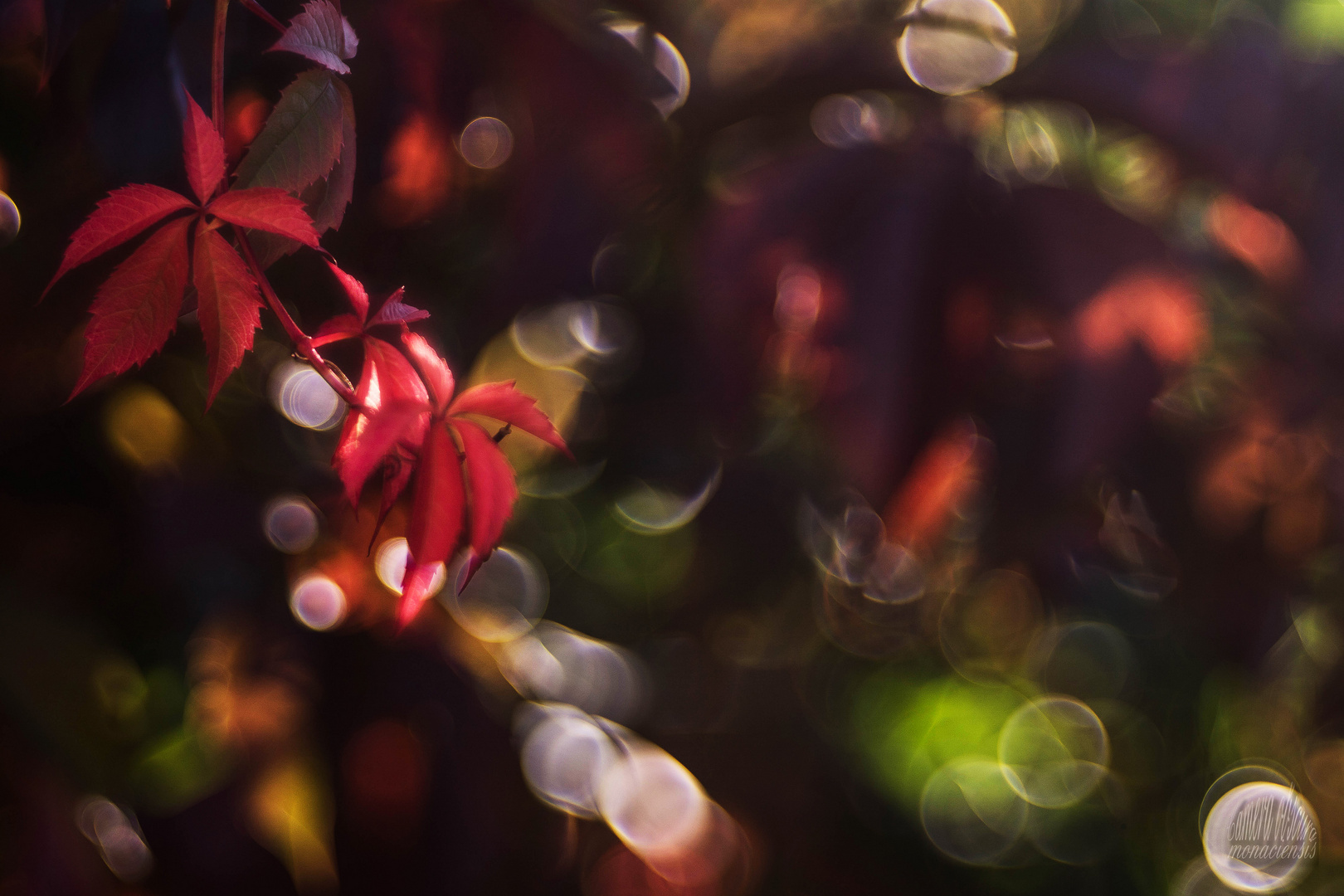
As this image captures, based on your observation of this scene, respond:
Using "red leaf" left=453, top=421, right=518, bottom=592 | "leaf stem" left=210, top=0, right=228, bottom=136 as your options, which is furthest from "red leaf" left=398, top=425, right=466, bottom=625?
"leaf stem" left=210, top=0, right=228, bottom=136

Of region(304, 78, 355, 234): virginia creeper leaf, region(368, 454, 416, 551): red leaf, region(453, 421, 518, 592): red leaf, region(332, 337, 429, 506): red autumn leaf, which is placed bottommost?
region(368, 454, 416, 551): red leaf

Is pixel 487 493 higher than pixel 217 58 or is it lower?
lower

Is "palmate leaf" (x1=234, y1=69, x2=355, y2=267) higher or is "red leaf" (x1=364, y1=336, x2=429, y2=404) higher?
"palmate leaf" (x1=234, y1=69, x2=355, y2=267)

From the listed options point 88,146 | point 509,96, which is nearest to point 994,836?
point 509,96

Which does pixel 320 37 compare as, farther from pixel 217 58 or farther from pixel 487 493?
pixel 487 493

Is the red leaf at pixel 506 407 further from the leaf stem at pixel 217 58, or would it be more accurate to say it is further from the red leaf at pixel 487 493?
the leaf stem at pixel 217 58

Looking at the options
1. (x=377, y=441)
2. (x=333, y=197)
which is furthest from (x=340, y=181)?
(x=377, y=441)

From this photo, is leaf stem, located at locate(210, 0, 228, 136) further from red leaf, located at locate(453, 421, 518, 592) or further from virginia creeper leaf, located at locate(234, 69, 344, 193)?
red leaf, located at locate(453, 421, 518, 592)
